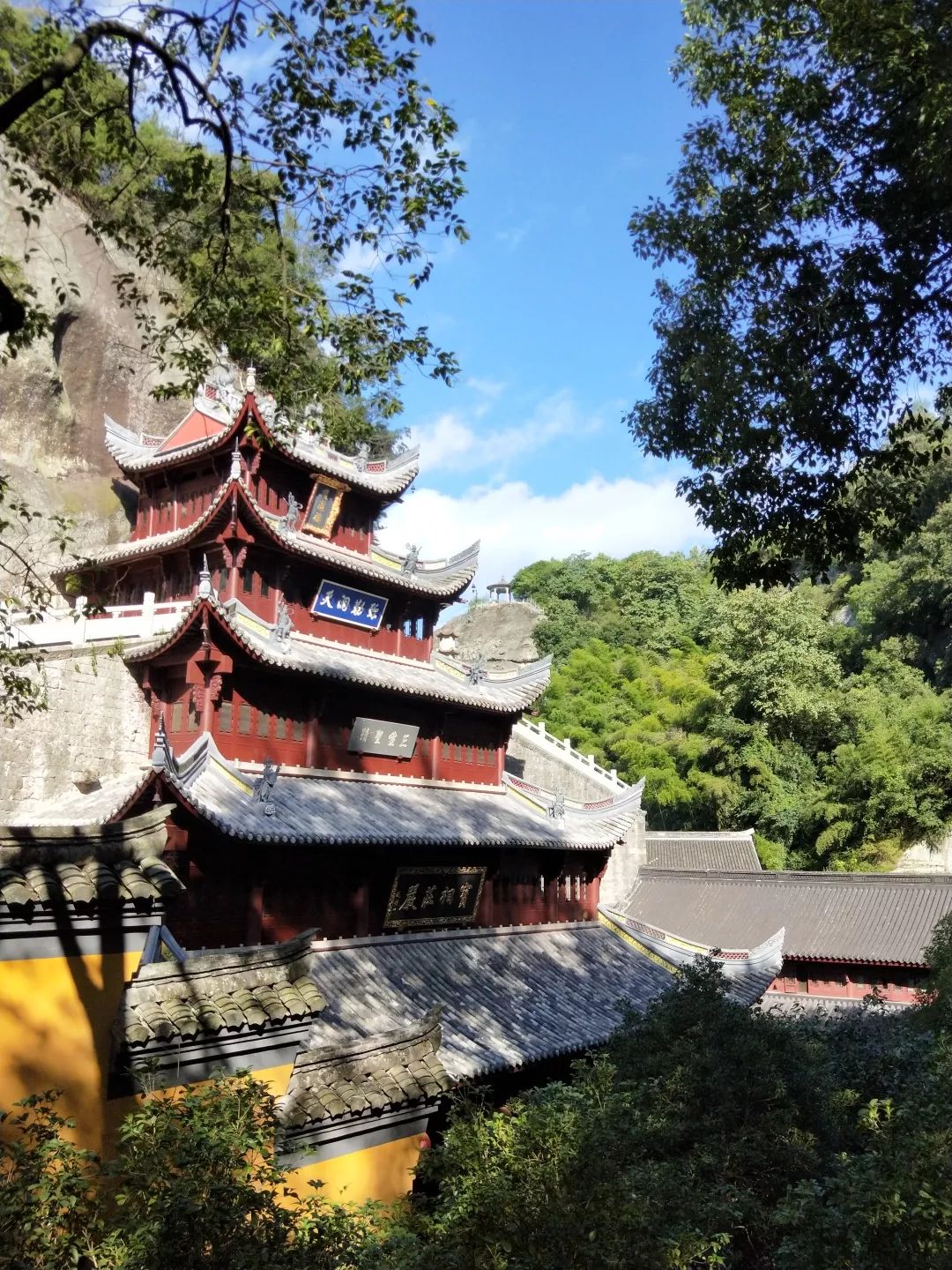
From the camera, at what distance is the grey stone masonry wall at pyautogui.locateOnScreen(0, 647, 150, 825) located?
16.8 metres

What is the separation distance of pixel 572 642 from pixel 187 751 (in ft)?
131

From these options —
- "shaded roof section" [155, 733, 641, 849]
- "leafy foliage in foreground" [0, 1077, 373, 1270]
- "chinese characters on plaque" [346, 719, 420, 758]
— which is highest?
"chinese characters on plaque" [346, 719, 420, 758]

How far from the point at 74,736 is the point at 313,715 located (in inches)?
179

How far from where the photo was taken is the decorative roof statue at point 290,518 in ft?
58.3

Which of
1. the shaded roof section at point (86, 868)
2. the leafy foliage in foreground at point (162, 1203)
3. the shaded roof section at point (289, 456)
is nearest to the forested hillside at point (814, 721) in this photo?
the shaded roof section at point (289, 456)

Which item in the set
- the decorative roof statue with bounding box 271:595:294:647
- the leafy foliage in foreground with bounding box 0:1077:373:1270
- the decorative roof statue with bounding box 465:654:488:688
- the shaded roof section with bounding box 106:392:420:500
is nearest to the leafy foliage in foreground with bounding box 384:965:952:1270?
the leafy foliage in foreground with bounding box 0:1077:373:1270

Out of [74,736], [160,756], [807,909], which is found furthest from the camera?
[807,909]

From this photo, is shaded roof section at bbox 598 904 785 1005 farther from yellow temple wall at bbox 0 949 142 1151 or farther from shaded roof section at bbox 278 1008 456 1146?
yellow temple wall at bbox 0 949 142 1151

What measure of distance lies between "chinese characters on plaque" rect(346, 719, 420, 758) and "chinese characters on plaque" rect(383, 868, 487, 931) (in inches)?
100

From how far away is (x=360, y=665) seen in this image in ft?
58.2

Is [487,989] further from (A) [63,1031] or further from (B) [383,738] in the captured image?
(A) [63,1031]

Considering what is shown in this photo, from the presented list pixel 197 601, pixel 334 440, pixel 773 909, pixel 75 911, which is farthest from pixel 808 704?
pixel 75 911

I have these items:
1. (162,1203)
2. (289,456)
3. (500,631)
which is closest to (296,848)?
(289,456)

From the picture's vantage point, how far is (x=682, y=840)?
32.9m
